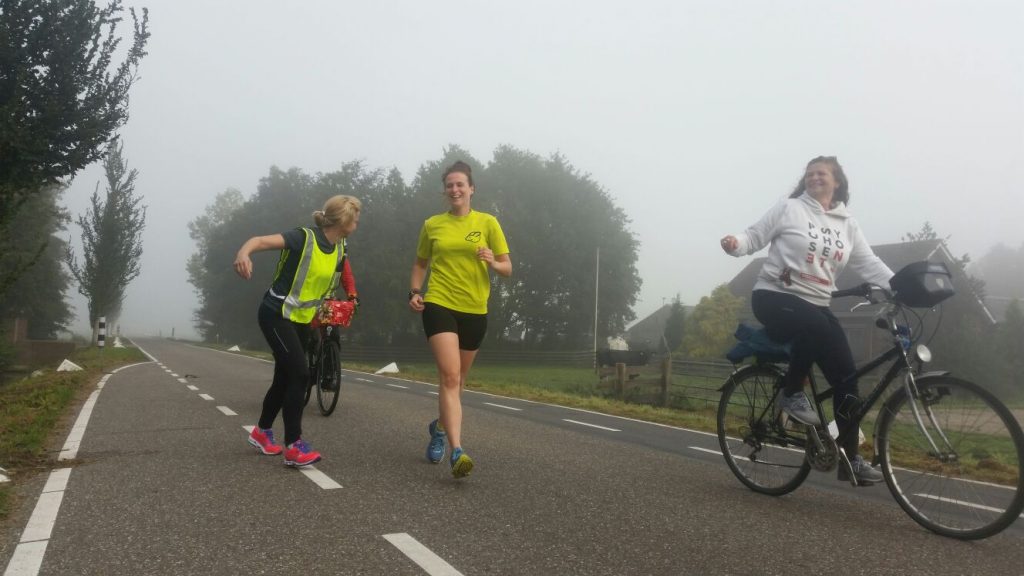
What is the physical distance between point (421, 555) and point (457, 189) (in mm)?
2495

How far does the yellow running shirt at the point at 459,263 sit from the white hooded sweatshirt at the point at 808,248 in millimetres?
1577

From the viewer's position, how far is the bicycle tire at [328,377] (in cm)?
780

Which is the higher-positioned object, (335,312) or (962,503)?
(335,312)

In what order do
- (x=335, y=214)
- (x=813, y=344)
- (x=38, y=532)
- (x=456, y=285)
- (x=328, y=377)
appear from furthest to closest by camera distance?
(x=328, y=377), (x=335, y=214), (x=456, y=285), (x=813, y=344), (x=38, y=532)

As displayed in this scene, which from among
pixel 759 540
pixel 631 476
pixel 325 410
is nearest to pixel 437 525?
pixel 759 540

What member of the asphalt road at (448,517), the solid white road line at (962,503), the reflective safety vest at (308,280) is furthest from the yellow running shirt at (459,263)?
the solid white road line at (962,503)

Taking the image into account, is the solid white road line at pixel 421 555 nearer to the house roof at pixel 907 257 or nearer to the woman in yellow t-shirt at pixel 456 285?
the woman in yellow t-shirt at pixel 456 285

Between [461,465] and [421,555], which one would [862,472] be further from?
[421,555]

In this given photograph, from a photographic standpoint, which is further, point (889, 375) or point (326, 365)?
point (326, 365)

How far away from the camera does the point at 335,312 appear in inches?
294

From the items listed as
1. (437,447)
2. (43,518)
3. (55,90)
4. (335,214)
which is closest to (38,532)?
(43,518)

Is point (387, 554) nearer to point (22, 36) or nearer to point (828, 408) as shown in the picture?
point (828, 408)

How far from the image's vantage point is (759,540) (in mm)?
3441

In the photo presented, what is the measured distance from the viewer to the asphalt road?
3006 millimetres
